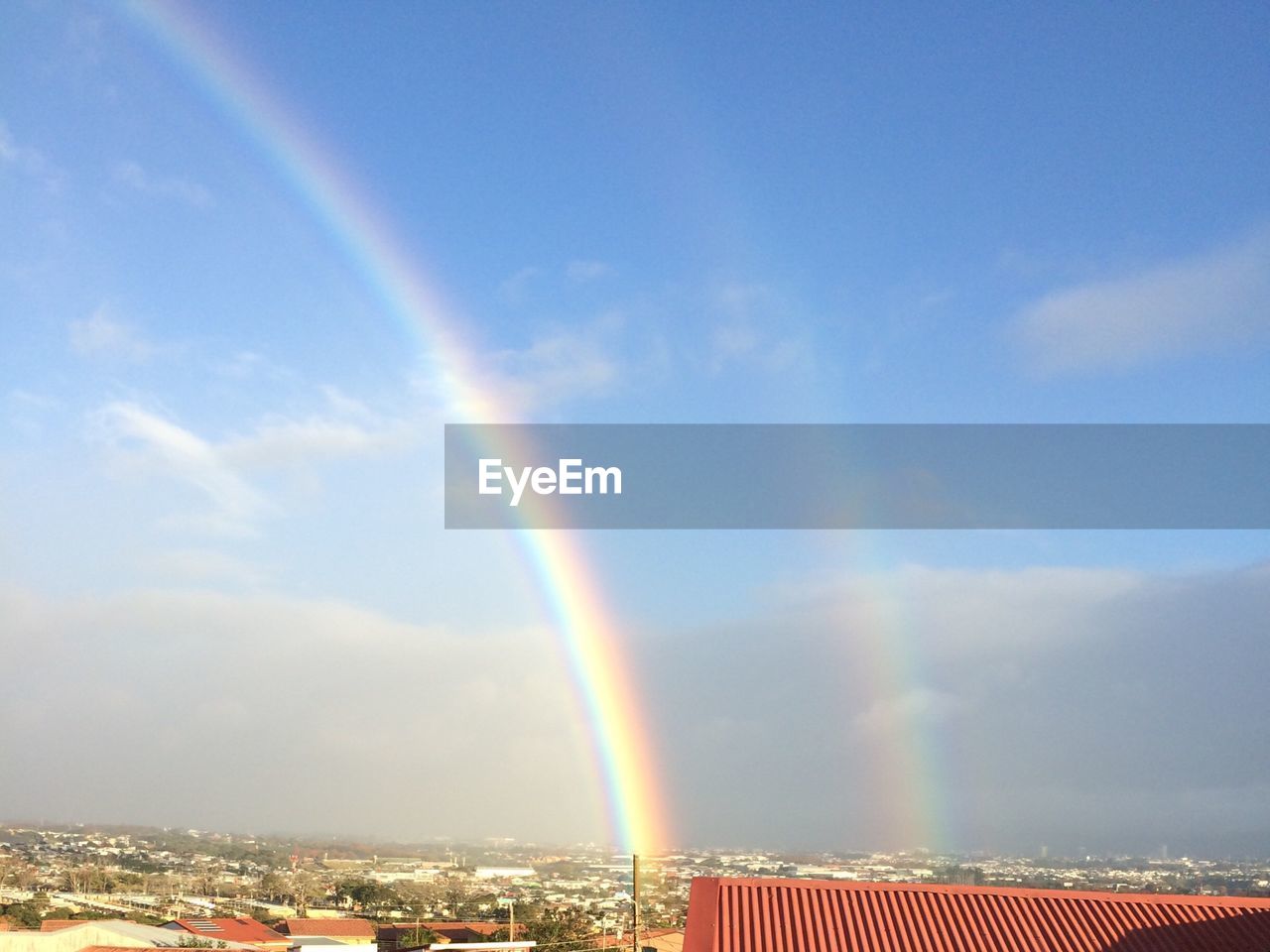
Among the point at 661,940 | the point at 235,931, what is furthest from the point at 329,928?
the point at 661,940

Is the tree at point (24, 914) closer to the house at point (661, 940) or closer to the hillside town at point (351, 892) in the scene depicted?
the hillside town at point (351, 892)

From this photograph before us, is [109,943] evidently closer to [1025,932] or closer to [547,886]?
[1025,932]

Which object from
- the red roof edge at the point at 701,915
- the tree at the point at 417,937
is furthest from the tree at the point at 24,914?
the red roof edge at the point at 701,915

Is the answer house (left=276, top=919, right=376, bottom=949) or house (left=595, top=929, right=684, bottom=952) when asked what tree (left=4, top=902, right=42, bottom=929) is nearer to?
house (left=276, top=919, right=376, bottom=949)

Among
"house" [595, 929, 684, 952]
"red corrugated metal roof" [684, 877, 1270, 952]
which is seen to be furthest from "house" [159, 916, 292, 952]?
"red corrugated metal roof" [684, 877, 1270, 952]

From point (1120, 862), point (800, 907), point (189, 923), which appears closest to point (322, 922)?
point (189, 923)
